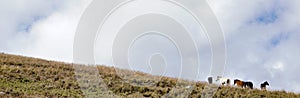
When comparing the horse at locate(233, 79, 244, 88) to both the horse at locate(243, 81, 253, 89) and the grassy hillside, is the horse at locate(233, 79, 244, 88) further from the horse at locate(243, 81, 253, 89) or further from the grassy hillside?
the grassy hillside

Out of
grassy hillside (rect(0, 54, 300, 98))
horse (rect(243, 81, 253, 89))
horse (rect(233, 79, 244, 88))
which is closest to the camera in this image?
grassy hillside (rect(0, 54, 300, 98))

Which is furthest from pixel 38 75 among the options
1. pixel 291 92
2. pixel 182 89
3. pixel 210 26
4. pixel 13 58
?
pixel 291 92

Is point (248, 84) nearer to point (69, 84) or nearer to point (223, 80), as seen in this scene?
point (223, 80)

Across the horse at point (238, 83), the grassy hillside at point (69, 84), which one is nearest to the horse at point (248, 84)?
the horse at point (238, 83)

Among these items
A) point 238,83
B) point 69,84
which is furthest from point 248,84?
point 69,84

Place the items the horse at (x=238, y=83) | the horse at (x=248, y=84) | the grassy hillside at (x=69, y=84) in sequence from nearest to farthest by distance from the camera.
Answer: the grassy hillside at (x=69, y=84) → the horse at (x=248, y=84) → the horse at (x=238, y=83)

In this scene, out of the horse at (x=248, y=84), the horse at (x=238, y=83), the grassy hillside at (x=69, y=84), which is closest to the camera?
the grassy hillside at (x=69, y=84)

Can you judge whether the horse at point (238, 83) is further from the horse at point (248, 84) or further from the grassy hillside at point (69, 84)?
the grassy hillside at point (69, 84)

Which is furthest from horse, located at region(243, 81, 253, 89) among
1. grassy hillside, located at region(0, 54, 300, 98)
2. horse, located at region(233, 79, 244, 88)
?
grassy hillside, located at region(0, 54, 300, 98)

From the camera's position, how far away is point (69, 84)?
1147 inches

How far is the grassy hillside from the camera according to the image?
26703 mm

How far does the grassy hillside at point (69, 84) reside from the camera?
2670 centimetres

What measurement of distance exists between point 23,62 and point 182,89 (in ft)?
38.4

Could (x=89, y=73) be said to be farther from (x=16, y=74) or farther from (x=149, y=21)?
(x=149, y=21)
